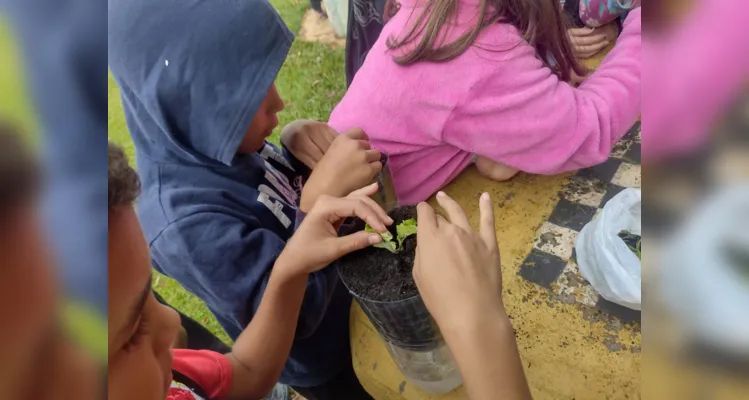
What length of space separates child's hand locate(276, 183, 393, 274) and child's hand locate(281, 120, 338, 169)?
341 millimetres

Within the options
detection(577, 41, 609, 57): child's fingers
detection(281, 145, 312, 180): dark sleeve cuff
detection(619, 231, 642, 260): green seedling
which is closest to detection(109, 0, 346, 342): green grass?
detection(281, 145, 312, 180): dark sleeve cuff

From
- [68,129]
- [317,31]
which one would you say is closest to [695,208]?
[68,129]

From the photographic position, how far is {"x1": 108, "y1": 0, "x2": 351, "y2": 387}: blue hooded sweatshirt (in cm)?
90

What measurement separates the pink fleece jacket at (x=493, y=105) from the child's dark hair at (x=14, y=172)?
93cm

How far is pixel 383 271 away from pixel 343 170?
0.31m

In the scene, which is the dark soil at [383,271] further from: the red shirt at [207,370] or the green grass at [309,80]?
the green grass at [309,80]

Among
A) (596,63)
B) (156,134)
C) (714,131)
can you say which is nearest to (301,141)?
(156,134)

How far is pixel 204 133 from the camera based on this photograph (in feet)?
3.21

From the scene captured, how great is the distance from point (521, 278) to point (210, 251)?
550 mm

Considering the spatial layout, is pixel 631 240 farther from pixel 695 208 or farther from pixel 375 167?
pixel 695 208

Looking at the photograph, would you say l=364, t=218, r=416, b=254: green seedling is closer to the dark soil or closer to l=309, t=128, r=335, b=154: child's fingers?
the dark soil

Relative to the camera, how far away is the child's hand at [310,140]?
1.23 meters

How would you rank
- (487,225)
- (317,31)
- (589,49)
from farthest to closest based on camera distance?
1. (317,31)
2. (589,49)
3. (487,225)

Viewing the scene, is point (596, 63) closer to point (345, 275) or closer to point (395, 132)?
point (395, 132)
